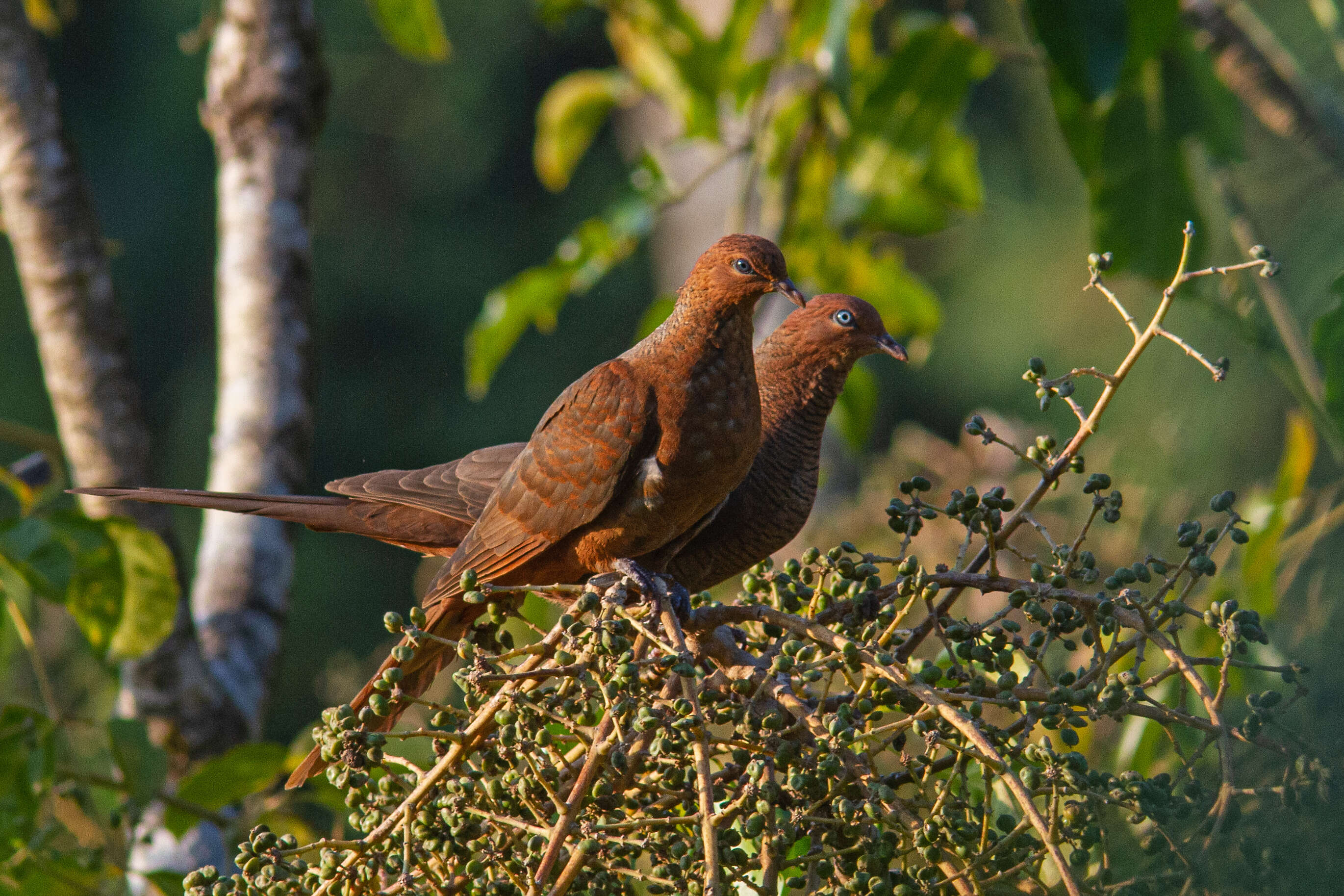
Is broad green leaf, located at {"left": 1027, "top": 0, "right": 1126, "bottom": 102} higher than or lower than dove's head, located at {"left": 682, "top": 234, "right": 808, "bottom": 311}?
higher

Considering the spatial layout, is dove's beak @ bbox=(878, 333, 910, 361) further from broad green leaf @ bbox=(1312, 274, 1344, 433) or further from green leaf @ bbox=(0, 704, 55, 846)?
green leaf @ bbox=(0, 704, 55, 846)

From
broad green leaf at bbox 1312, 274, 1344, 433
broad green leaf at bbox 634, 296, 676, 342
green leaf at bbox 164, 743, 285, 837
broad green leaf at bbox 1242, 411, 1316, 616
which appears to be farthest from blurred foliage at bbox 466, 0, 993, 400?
broad green leaf at bbox 1312, 274, 1344, 433

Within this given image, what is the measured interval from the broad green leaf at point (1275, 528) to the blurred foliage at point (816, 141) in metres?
1.09

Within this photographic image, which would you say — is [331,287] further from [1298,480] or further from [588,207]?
[1298,480]

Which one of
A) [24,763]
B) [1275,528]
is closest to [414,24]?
[24,763]

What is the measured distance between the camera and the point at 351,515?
1.97 meters

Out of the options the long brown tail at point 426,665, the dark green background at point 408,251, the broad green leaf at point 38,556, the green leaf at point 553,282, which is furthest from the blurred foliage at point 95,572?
the dark green background at point 408,251

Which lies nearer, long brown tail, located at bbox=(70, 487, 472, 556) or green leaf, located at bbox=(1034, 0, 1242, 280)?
long brown tail, located at bbox=(70, 487, 472, 556)

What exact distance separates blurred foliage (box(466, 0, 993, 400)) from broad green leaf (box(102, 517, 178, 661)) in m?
0.83

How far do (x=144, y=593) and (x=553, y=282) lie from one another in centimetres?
109

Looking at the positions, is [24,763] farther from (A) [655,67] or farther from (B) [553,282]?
(A) [655,67]

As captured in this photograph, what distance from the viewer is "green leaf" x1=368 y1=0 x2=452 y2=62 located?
2570 millimetres

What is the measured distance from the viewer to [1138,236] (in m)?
2.25

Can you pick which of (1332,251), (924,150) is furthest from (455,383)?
(1332,251)
